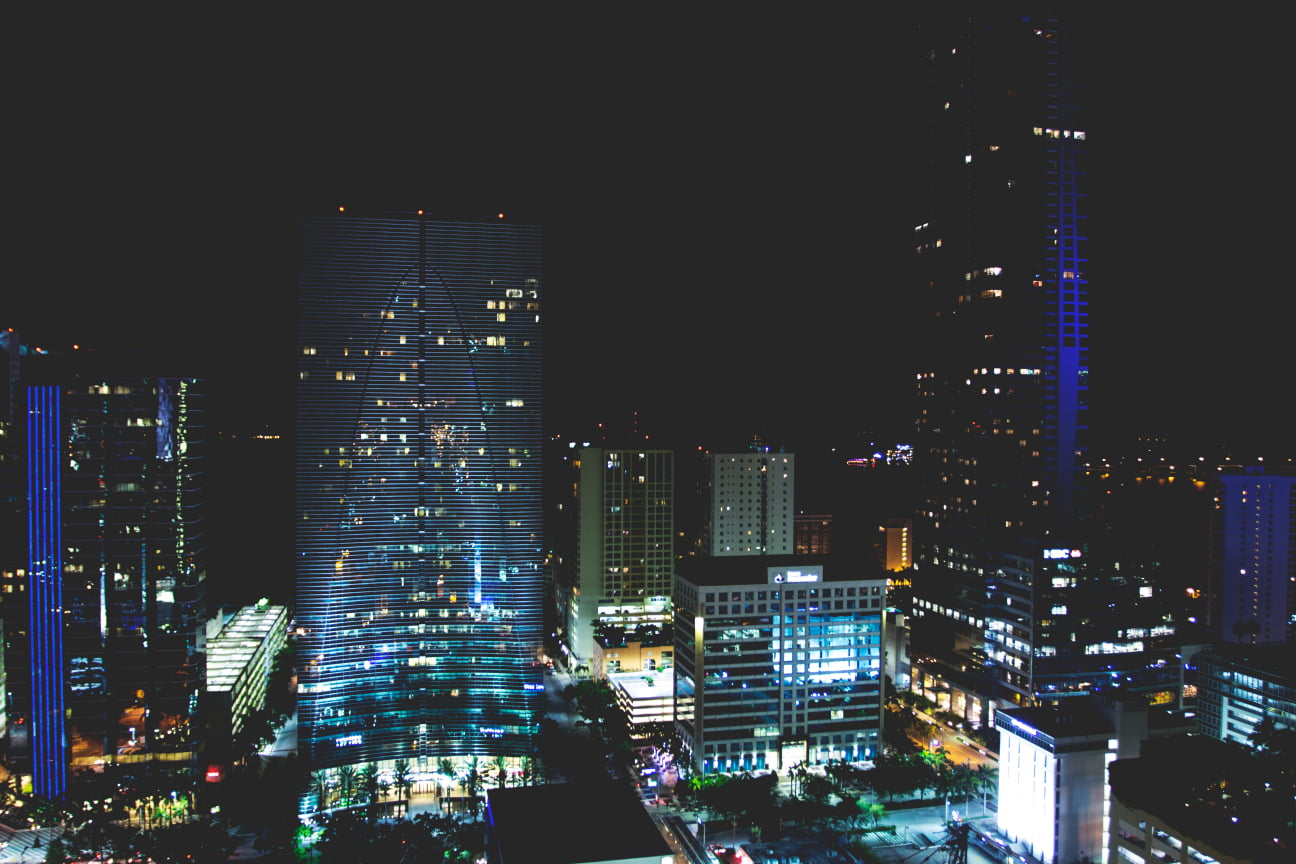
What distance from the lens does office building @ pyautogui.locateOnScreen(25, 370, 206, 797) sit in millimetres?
39594

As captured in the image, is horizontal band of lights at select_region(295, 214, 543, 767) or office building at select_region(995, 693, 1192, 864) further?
horizontal band of lights at select_region(295, 214, 543, 767)

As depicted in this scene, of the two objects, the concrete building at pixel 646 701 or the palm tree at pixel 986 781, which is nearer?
the palm tree at pixel 986 781

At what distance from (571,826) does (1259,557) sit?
190ft

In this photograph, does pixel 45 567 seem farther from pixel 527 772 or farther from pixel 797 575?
pixel 797 575

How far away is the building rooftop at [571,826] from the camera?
28703 mm

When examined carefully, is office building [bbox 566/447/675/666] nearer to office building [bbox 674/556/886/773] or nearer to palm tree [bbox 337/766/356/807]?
office building [bbox 674/556/886/773]

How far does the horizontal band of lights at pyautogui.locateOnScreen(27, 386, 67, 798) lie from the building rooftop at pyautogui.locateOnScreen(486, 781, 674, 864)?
69.3 feet

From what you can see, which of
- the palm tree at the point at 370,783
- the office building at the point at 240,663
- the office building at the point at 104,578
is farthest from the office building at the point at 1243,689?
the office building at the point at 104,578

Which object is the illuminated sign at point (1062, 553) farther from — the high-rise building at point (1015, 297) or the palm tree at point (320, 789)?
the palm tree at point (320, 789)

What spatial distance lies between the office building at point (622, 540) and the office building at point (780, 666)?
23069 millimetres

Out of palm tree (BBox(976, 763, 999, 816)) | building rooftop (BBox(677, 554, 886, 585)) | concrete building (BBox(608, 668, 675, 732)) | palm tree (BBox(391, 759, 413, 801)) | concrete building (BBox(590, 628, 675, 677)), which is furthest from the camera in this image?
concrete building (BBox(590, 628, 675, 677))

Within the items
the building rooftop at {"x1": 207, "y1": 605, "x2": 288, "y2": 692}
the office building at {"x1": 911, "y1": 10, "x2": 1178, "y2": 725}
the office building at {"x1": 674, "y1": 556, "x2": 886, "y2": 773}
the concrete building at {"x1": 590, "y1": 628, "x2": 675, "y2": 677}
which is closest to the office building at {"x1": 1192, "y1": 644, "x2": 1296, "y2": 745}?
the office building at {"x1": 911, "y1": 10, "x2": 1178, "y2": 725}

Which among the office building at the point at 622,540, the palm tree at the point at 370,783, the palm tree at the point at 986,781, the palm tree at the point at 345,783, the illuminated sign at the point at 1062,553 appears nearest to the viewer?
the palm tree at the point at 370,783

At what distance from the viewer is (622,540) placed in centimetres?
7119
